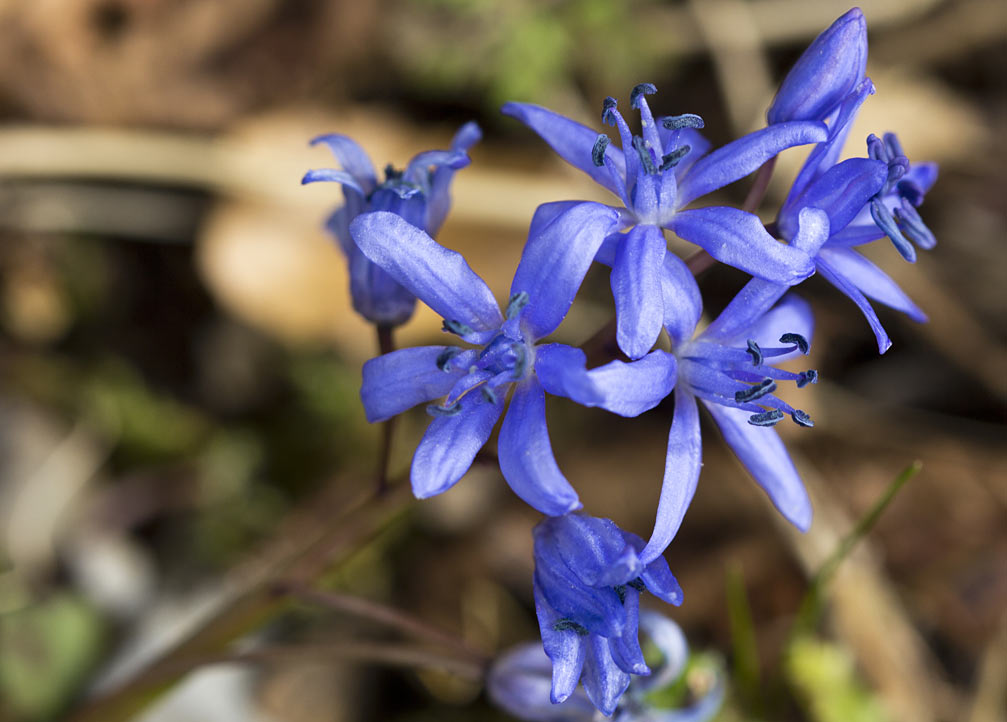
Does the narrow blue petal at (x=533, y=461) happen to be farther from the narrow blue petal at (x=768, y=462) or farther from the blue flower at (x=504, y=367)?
the narrow blue petal at (x=768, y=462)

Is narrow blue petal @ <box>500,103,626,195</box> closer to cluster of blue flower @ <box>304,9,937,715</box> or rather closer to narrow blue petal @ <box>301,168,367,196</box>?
cluster of blue flower @ <box>304,9,937,715</box>

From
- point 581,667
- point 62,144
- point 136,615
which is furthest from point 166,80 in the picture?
point 581,667

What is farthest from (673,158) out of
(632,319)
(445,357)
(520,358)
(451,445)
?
(451,445)

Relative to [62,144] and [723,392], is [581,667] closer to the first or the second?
[723,392]

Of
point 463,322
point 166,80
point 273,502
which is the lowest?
point 273,502

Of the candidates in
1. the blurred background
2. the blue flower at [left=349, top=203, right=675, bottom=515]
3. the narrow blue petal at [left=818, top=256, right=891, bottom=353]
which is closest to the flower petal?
the blue flower at [left=349, top=203, right=675, bottom=515]

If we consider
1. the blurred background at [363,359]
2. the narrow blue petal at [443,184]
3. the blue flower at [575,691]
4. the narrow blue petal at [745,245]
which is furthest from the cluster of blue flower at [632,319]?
the blurred background at [363,359]
